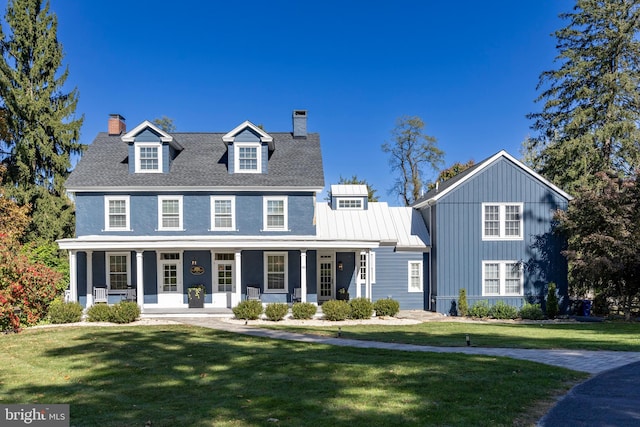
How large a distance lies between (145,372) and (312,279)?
13.8 m

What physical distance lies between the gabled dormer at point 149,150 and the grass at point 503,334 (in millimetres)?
11218

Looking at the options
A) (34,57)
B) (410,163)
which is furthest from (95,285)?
(410,163)

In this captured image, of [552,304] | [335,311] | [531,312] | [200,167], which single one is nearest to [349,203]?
[200,167]

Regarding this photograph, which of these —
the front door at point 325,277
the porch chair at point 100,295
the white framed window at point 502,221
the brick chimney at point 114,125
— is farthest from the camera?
the brick chimney at point 114,125

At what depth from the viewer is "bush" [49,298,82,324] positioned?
18078 mm

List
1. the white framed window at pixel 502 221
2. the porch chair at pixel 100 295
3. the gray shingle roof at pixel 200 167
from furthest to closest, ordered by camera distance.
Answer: the white framed window at pixel 502 221
the gray shingle roof at pixel 200 167
the porch chair at pixel 100 295

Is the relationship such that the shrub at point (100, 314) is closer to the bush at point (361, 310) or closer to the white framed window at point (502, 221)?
the bush at point (361, 310)

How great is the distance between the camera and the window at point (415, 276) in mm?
24859

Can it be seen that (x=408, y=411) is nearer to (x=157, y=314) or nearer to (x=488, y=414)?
(x=488, y=414)

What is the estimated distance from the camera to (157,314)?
2083 centimetres

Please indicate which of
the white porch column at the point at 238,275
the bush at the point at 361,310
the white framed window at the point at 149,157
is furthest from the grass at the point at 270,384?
the white framed window at the point at 149,157

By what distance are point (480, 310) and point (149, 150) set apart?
1824cm

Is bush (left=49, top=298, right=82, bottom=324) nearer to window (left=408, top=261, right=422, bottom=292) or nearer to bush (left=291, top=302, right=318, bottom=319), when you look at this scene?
bush (left=291, top=302, right=318, bottom=319)

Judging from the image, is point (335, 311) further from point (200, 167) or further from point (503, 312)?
point (200, 167)
